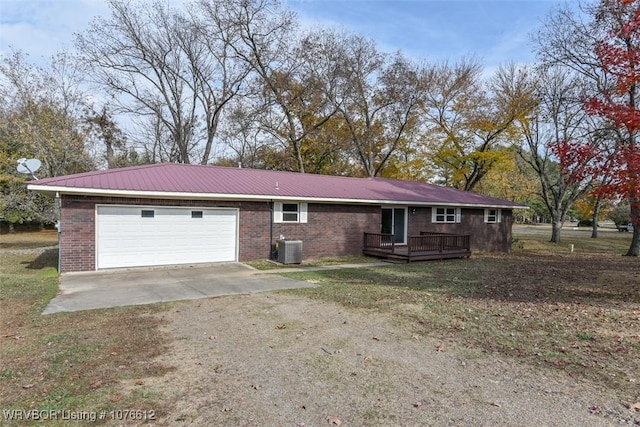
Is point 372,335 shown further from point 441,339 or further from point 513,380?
point 513,380

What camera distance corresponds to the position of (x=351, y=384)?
13.7 ft

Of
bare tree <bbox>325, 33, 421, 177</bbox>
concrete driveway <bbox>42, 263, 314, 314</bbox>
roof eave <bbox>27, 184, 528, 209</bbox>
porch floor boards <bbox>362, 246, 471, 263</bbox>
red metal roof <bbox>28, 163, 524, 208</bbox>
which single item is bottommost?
concrete driveway <bbox>42, 263, 314, 314</bbox>

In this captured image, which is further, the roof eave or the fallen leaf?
the roof eave

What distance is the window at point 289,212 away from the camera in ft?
47.9

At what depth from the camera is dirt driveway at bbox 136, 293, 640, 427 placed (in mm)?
3498

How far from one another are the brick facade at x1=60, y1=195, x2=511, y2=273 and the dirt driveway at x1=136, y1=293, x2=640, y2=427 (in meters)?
6.81

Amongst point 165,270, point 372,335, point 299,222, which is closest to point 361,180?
point 299,222

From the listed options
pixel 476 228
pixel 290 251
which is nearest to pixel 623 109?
pixel 290 251

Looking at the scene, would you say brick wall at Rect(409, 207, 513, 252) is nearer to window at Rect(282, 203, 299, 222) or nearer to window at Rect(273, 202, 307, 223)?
window at Rect(273, 202, 307, 223)

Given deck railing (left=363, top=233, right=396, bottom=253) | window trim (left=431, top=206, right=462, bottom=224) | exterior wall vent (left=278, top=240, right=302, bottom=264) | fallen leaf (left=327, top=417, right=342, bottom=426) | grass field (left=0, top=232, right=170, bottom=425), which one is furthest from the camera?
window trim (left=431, top=206, right=462, bottom=224)

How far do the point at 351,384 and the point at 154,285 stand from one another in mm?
6913

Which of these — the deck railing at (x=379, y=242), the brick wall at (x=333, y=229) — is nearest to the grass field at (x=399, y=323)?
the brick wall at (x=333, y=229)

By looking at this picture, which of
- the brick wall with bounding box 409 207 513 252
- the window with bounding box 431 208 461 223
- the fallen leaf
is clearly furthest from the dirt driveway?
the window with bounding box 431 208 461 223

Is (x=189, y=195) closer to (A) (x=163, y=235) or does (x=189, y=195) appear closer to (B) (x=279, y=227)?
(A) (x=163, y=235)
